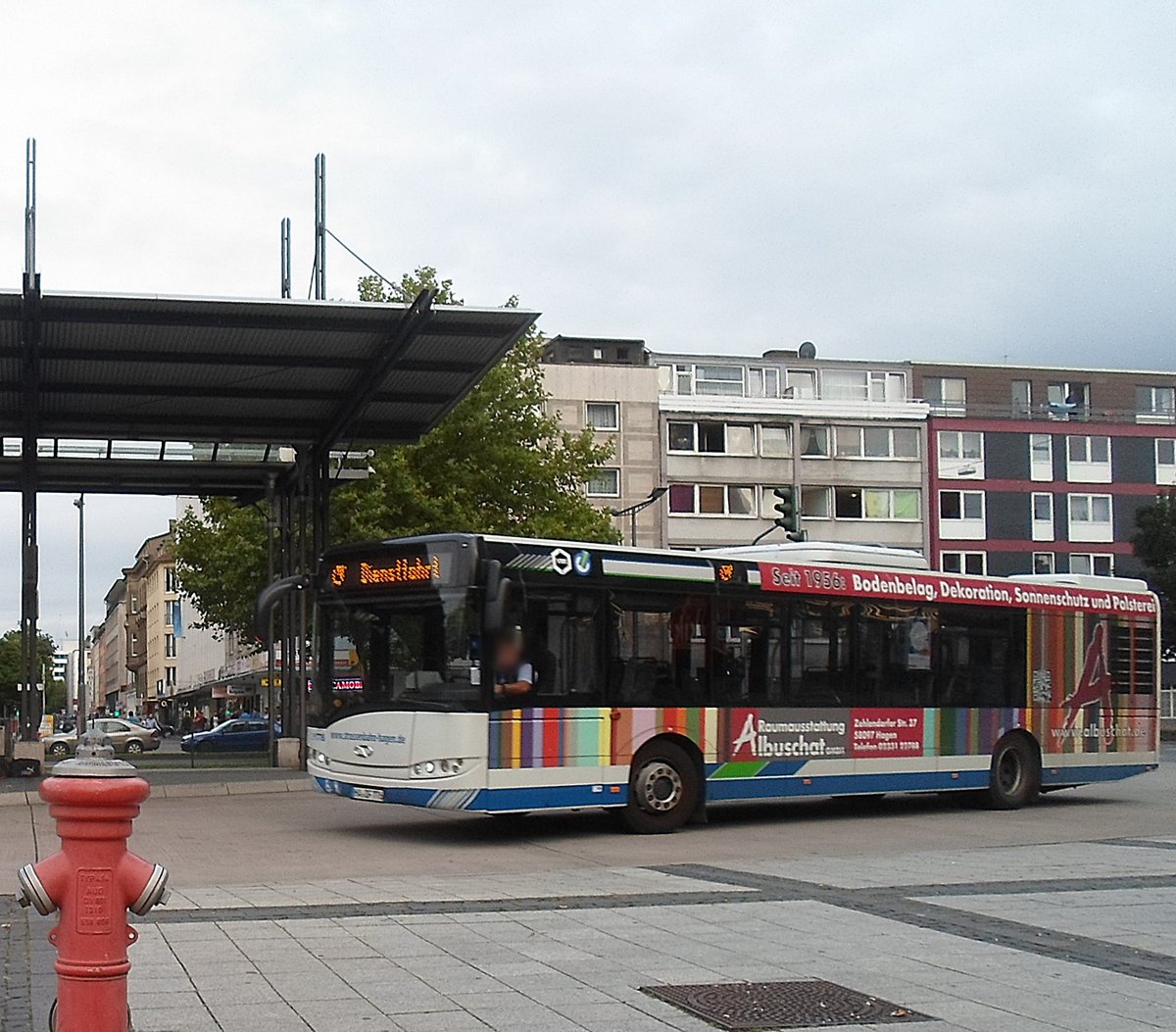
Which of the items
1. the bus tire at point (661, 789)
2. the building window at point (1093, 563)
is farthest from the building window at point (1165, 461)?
the bus tire at point (661, 789)

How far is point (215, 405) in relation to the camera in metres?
25.5

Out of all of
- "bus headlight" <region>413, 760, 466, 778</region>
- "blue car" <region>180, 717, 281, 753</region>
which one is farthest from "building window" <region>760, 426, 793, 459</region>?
"bus headlight" <region>413, 760, 466, 778</region>

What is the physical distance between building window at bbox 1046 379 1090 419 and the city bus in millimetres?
56058

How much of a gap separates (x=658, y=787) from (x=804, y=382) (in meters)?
58.5

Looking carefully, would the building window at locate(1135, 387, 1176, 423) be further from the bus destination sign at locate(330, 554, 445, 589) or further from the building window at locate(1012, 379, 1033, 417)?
the bus destination sign at locate(330, 554, 445, 589)

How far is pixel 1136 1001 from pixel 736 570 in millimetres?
11094

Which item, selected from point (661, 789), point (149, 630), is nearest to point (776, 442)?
point (661, 789)

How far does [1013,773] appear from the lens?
21312 mm

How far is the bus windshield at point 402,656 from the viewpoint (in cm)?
1605

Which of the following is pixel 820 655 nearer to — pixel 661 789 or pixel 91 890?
pixel 661 789

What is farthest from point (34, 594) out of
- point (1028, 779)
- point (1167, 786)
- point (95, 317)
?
point (1167, 786)

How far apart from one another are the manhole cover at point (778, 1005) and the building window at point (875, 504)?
216 feet

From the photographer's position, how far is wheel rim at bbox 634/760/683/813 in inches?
682

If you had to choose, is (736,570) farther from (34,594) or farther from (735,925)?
(34,594)
